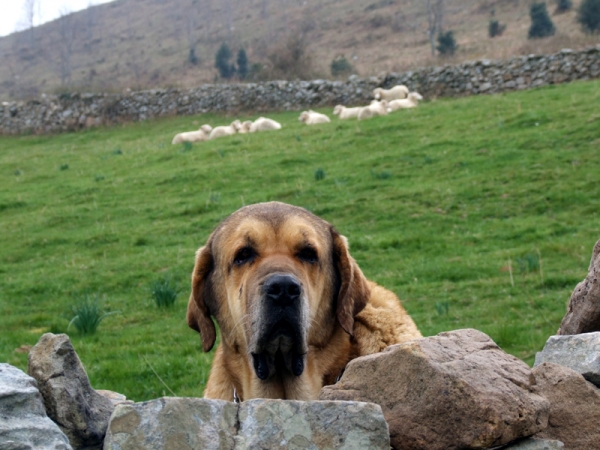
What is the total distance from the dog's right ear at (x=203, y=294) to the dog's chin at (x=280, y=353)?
60 centimetres

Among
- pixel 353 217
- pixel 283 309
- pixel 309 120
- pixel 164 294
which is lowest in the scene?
pixel 353 217

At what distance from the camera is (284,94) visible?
30.5 meters

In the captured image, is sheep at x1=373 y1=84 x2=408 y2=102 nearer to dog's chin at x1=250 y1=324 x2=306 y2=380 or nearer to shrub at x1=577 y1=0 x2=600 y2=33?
shrub at x1=577 y1=0 x2=600 y2=33

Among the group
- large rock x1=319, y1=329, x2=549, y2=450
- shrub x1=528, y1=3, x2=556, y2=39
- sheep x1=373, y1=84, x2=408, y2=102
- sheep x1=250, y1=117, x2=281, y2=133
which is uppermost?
shrub x1=528, y1=3, x2=556, y2=39

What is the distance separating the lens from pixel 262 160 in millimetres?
17828

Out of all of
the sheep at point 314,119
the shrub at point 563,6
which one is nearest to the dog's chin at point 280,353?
the sheep at point 314,119

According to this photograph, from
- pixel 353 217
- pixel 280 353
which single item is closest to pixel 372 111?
pixel 353 217

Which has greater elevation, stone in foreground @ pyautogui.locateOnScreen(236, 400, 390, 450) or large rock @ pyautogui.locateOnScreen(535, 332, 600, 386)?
stone in foreground @ pyautogui.locateOnScreen(236, 400, 390, 450)

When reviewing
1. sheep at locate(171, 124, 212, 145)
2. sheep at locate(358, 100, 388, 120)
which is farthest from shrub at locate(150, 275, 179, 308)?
sheep at locate(171, 124, 212, 145)

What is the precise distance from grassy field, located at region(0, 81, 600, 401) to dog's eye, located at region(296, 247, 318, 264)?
2.85m

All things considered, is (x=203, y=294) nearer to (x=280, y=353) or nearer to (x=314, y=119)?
(x=280, y=353)

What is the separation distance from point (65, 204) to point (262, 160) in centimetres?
456

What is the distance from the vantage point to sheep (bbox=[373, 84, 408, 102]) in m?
26.7

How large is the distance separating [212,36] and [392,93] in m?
57.5
